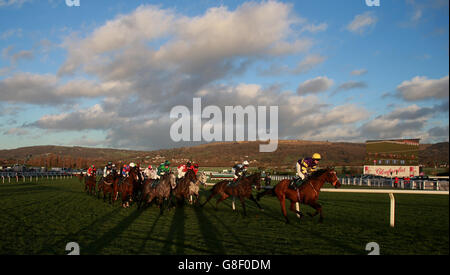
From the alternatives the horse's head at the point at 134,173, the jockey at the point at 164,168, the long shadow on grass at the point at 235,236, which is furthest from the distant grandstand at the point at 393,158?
the long shadow on grass at the point at 235,236

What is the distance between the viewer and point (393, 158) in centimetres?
3728

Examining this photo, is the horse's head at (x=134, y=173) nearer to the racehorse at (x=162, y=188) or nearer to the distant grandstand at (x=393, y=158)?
the racehorse at (x=162, y=188)

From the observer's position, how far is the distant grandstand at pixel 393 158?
36094 mm

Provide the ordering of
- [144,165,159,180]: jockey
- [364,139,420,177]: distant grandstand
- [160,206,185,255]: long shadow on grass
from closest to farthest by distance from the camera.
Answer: [160,206,185,255]: long shadow on grass
[144,165,159,180]: jockey
[364,139,420,177]: distant grandstand

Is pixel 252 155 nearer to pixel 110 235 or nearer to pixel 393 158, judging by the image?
pixel 393 158

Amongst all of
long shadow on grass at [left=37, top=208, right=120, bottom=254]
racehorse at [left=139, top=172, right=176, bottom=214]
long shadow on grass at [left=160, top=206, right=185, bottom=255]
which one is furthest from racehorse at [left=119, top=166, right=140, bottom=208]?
long shadow on grass at [left=160, top=206, right=185, bottom=255]

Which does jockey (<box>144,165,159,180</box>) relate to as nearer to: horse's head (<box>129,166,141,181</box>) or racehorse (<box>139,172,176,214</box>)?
horse's head (<box>129,166,141,181</box>)

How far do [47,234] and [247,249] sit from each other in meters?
4.73

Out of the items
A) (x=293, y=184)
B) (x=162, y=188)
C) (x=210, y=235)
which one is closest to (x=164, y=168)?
(x=162, y=188)

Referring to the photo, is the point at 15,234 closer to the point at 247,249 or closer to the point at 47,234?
the point at 47,234

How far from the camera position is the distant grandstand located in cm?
3609

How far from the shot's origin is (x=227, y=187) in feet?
38.5
